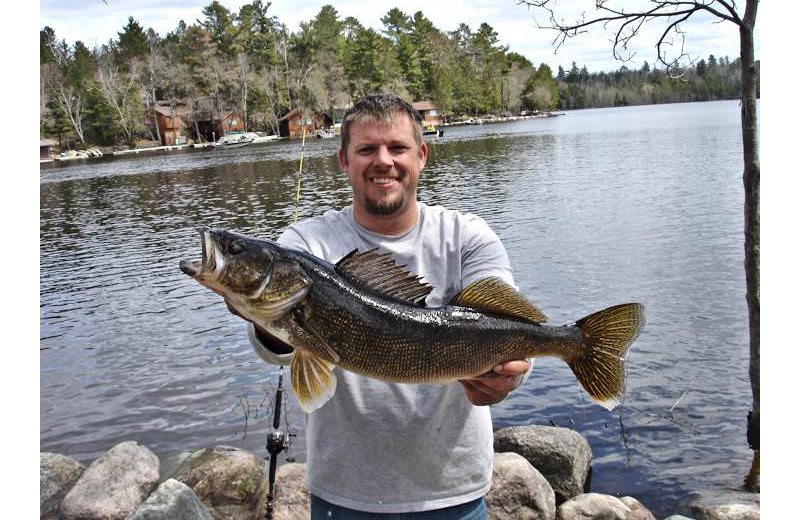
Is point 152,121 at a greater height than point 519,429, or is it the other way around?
point 152,121

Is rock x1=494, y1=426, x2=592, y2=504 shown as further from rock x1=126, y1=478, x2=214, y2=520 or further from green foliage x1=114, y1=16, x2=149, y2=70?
green foliage x1=114, y1=16, x2=149, y2=70

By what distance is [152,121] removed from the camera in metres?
92.8

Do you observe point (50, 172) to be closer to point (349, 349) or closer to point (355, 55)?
point (355, 55)

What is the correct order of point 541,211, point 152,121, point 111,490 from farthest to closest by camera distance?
point 152,121
point 541,211
point 111,490

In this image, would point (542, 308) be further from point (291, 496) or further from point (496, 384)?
point (496, 384)

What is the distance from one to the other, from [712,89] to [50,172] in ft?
596

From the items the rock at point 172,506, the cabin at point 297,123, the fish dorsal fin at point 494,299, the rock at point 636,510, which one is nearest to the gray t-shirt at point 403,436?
the fish dorsal fin at point 494,299

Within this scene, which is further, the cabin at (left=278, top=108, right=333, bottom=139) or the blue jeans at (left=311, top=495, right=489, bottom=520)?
the cabin at (left=278, top=108, right=333, bottom=139)

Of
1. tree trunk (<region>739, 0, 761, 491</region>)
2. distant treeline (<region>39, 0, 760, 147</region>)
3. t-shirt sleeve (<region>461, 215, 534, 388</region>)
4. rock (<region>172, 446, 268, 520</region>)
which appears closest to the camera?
t-shirt sleeve (<region>461, 215, 534, 388</region>)

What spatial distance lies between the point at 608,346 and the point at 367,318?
3.97 ft

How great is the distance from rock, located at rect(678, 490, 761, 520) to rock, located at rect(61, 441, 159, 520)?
5997 mm

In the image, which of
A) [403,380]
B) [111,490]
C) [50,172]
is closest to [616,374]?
[403,380]

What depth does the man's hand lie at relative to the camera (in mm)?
3064

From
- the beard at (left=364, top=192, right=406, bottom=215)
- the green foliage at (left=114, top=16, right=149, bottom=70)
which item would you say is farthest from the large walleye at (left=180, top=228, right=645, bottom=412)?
the green foliage at (left=114, top=16, right=149, bottom=70)
